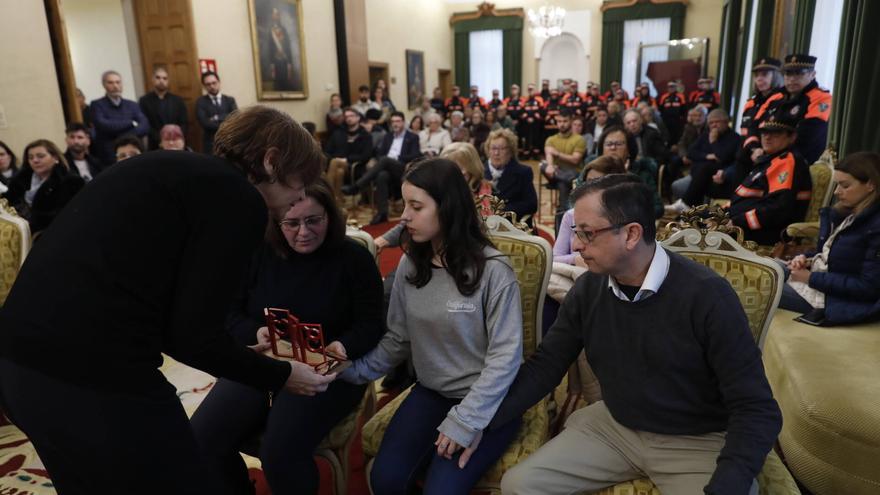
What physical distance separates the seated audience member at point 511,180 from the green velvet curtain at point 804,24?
314 cm

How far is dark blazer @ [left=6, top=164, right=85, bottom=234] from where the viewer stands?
4.31m

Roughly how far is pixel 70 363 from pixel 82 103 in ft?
20.2

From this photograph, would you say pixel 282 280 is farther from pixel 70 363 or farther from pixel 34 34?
pixel 34 34

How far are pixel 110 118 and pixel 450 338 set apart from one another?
5314mm

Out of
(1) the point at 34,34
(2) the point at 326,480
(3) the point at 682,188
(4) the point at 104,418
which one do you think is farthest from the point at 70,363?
(3) the point at 682,188

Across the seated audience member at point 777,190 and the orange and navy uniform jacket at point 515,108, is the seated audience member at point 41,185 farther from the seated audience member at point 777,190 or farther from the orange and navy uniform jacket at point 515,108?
the orange and navy uniform jacket at point 515,108

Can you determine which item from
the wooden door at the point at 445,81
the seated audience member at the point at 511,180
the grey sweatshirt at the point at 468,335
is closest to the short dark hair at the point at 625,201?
the grey sweatshirt at the point at 468,335

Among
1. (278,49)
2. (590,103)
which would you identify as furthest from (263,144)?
(590,103)

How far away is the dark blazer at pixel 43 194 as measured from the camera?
4312 mm

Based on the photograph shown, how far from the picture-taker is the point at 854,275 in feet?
7.62

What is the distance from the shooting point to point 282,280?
1.87 metres

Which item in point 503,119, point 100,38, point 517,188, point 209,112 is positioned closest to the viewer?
point 517,188

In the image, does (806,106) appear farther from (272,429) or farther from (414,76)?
(414,76)

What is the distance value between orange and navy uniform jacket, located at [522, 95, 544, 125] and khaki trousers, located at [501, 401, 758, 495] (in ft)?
40.3
